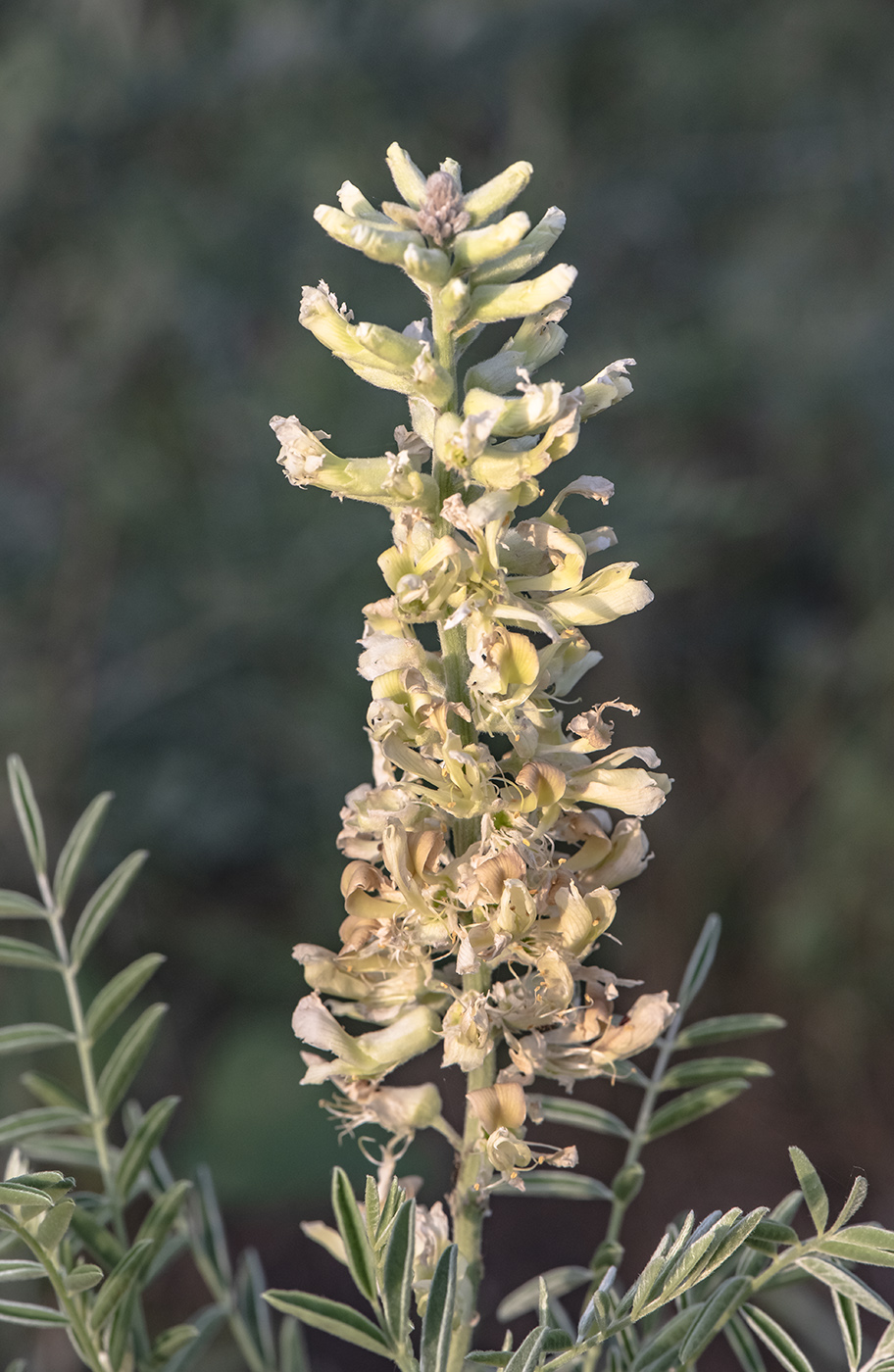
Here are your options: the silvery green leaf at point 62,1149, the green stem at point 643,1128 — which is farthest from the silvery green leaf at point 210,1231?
the green stem at point 643,1128

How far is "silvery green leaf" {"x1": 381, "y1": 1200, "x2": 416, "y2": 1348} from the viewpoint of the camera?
0.98 m

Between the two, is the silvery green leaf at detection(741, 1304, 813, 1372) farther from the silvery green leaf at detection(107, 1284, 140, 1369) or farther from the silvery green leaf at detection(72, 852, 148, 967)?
the silvery green leaf at detection(72, 852, 148, 967)

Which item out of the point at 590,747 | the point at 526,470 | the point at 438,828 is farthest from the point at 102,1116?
the point at 526,470

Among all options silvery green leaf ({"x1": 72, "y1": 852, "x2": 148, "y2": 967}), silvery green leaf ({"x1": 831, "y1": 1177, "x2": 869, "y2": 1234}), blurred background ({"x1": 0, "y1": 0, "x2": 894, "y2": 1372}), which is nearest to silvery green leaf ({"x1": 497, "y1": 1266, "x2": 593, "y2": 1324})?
silvery green leaf ({"x1": 831, "y1": 1177, "x2": 869, "y2": 1234})

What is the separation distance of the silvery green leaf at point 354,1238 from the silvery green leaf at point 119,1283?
0.17 metres

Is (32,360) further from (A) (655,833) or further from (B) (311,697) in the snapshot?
(A) (655,833)

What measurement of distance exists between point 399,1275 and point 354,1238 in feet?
0.21

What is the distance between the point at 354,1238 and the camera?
3.40 ft

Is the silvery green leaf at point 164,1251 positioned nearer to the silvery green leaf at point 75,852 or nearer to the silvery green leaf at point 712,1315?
the silvery green leaf at point 75,852

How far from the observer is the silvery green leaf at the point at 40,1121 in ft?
4.01

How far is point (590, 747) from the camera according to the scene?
43.7 inches

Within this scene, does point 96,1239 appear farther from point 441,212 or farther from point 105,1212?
point 441,212

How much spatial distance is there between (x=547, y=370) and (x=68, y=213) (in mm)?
1636

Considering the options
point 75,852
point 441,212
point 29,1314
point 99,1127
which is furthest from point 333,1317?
point 441,212
